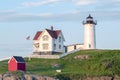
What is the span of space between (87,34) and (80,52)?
6.03 metres

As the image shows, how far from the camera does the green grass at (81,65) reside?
3088 inches

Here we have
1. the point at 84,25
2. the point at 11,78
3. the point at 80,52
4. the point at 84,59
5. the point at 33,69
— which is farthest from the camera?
the point at 84,25

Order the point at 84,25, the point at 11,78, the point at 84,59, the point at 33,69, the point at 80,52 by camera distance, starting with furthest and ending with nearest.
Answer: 1. the point at 84,25
2. the point at 80,52
3. the point at 84,59
4. the point at 33,69
5. the point at 11,78

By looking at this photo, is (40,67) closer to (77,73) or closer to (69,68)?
(69,68)

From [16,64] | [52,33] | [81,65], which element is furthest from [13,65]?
[52,33]

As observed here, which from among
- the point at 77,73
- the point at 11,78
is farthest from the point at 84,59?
the point at 11,78

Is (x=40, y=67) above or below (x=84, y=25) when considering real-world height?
Answer: below

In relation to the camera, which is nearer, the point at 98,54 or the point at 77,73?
the point at 77,73

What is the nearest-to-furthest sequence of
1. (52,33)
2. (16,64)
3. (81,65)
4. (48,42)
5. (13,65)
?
(16,64), (13,65), (81,65), (48,42), (52,33)

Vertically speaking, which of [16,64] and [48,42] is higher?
[48,42]

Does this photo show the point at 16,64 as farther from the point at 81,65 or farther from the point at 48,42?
the point at 48,42

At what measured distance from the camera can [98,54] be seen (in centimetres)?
9219

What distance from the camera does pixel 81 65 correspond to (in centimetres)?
8712

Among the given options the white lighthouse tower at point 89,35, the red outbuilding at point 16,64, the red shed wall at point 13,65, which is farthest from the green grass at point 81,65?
the white lighthouse tower at point 89,35
